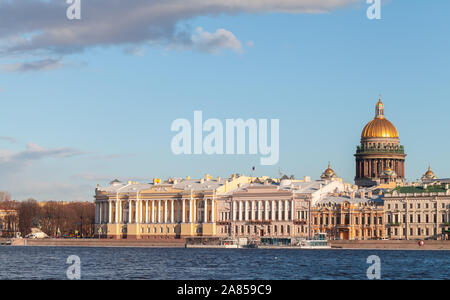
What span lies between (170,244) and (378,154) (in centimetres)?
3124

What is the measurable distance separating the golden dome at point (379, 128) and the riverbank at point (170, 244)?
30709mm

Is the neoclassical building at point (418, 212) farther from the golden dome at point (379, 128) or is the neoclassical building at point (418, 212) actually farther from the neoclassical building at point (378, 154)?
the golden dome at point (379, 128)

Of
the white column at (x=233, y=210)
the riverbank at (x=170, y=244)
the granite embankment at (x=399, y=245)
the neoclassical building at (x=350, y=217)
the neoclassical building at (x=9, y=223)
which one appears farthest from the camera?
the neoclassical building at (x=9, y=223)

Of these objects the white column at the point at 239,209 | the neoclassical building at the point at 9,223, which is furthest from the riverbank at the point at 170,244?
the neoclassical building at the point at 9,223

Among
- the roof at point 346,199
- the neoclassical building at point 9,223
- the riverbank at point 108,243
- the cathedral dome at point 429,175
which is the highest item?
the cathedral dome at point 429,175

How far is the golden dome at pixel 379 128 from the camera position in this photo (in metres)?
121

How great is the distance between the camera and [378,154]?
120 metres

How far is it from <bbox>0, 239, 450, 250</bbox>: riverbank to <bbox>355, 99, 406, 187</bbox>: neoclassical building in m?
28.0

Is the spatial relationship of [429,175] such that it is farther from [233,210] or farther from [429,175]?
[233,210]

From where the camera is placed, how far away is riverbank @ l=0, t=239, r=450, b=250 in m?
85.1

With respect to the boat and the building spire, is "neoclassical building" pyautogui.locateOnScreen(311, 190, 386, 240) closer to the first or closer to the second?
the boat

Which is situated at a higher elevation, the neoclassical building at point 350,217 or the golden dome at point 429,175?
the golden dome at point 429,175
